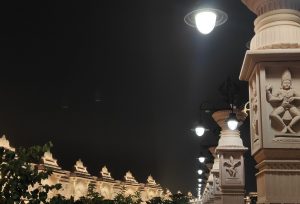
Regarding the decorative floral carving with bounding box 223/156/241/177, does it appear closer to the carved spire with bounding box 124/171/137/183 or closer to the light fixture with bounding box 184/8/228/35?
the light fixture with bounding box 184/8/228/35

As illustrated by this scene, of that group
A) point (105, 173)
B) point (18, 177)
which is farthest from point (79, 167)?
point (18, 177)

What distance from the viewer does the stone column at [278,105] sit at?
3.58 metres

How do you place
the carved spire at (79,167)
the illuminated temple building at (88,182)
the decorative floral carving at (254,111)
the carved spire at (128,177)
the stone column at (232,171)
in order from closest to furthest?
the decorative floral carving at (254,111), the stone column at (232,171), the illuminated temple building at (88,182), the carved spire at (79,167), the carved spire at (128,177)

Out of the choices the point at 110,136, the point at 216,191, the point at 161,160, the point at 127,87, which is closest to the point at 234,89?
the point at 216,191

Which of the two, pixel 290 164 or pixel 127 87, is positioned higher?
pixel 127 87

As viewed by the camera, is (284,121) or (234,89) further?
(234,89)

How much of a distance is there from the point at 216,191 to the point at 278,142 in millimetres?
8873

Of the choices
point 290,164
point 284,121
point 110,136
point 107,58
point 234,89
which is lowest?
point 290,164

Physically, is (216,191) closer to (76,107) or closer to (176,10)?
(176,10)

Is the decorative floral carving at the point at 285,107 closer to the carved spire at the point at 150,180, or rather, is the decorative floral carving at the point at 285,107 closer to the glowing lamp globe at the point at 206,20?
the glowing lamp globe at the point at 206,20

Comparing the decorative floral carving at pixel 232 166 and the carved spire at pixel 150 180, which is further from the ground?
the carved spire at pixel 150 180

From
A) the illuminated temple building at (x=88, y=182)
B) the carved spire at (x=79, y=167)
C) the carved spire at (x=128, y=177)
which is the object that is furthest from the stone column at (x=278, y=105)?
the carved spire at (x=128, y=177)

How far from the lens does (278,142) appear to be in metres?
3.56

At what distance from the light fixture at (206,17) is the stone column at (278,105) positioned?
669mm
